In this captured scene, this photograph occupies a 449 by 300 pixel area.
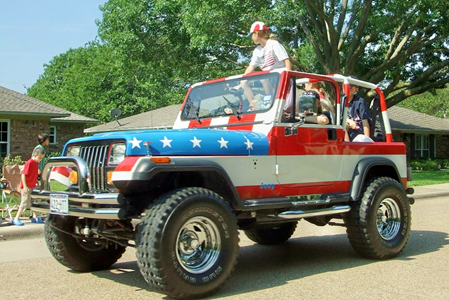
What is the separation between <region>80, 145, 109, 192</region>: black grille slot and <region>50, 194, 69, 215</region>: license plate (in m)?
0.29

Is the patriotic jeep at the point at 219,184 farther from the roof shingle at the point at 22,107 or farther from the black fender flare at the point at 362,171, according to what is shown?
the roof shingle at the point at 22,107

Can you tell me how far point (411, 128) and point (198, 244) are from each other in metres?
32.0

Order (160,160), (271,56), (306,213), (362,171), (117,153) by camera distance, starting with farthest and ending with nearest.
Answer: (271,56) → (362,171) → (306,213) → (117,153) → (160,160)

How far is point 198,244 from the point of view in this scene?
16.6 ft

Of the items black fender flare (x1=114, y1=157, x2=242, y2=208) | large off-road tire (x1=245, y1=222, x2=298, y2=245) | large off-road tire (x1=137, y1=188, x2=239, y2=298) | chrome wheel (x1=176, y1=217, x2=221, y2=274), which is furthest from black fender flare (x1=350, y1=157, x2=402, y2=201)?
chrome wheel (x1=176, y1=217, x2=221, y2=274)

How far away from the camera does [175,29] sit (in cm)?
2266

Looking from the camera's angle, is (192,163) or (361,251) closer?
(192,163)

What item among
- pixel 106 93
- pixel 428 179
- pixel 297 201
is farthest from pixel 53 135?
pixel 297 201

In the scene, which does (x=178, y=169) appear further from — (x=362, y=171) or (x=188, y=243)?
(x=362, y=171)

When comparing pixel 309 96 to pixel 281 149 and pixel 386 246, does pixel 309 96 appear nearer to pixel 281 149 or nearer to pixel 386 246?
pixel 281 149

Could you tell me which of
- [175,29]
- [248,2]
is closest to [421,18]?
[248,2]

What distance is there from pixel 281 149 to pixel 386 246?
1.97m

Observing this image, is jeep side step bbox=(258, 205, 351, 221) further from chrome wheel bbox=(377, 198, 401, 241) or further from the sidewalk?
the sidewalk

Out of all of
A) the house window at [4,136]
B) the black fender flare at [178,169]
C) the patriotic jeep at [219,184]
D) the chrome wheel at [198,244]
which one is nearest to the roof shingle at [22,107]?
the house window at [4,136]
